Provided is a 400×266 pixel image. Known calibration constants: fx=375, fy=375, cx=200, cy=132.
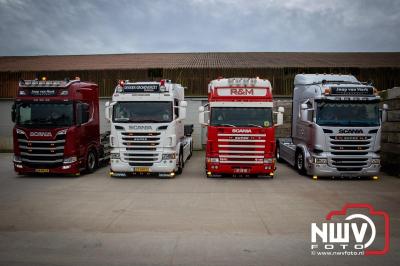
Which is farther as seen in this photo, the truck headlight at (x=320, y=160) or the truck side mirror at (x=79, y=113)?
the truck side mirror at (x=79, y=113)

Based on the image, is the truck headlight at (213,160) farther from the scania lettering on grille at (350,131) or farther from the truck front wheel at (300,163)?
the scania lettering on grille at (350,131)

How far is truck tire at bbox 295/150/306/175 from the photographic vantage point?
1501 centimetres

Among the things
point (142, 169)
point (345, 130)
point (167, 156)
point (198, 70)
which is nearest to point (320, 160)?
point (345, 130)

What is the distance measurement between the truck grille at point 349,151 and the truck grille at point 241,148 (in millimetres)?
2607

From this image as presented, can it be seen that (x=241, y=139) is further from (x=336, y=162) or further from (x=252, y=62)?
(x=252, y=62)

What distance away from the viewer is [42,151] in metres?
13.8

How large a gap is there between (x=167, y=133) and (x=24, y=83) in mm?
5718

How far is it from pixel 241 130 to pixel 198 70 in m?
14.1

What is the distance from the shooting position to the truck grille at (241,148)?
13406mm

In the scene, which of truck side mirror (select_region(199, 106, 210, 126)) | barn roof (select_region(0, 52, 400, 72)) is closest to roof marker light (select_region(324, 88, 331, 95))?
truck side mirror (select_region(199, 106, 210, 126))

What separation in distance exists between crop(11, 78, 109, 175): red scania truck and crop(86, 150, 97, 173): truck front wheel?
1.00 metres

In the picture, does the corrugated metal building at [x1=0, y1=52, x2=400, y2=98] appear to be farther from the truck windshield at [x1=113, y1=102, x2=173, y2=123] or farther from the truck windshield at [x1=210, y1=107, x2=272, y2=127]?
the truck windshield at [x1=210, y1=107, x2=272, y2=127]

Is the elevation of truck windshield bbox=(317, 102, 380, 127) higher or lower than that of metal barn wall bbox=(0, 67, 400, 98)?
lower

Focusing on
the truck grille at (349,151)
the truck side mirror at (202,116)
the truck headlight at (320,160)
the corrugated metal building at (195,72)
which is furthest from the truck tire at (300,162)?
the corrugated metal building at (195,72)
